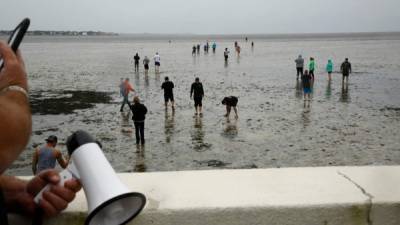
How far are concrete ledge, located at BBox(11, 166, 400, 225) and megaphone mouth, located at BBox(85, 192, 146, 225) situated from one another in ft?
1.12

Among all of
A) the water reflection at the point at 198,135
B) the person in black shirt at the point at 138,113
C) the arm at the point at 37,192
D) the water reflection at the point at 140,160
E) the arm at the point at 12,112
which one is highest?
the arm at the point at 12,112

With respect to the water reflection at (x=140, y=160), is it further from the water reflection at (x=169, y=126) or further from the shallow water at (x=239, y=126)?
the water reflection at (x=169, y=126)

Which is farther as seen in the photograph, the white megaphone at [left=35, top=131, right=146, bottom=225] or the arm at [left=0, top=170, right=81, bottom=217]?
the arm at [left=0, top=170, right=81, bottom=217]

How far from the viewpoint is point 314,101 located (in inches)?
781

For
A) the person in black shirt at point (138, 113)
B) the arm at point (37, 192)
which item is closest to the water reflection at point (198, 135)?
the person in black shirt at point (138, 113)

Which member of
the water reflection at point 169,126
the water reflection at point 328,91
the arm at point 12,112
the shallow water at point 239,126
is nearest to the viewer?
the arm at point 12,112

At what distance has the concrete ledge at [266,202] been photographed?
2.12 m

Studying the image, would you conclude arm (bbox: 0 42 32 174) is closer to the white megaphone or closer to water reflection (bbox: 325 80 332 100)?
the white megaphone

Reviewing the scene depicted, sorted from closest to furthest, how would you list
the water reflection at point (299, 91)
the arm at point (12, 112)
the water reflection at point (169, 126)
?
the arm at point (12, 112), the water reflection at point (169, 126), the water reflection at point (299, 91)

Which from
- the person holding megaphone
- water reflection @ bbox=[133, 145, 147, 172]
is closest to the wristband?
the person holding megaphone

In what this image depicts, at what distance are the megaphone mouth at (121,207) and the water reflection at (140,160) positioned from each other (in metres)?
8.53

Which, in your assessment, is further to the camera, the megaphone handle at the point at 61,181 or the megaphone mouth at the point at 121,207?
the megaphone handle at the point at 61,181

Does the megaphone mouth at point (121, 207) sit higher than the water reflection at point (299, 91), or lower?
higher

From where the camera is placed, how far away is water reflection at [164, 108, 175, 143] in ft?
44.0
